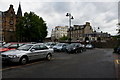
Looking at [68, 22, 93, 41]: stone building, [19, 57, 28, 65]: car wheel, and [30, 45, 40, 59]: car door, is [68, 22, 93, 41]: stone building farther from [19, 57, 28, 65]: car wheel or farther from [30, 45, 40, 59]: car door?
[19, 57, 28, 65]: car wheel

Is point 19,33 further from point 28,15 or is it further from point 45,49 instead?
point 45,49

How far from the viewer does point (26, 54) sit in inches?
340

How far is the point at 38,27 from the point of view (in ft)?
133

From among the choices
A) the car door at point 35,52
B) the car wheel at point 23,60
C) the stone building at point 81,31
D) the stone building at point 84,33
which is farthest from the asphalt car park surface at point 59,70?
the stone building at point 81,31

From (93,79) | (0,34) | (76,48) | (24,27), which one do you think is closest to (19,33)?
(24,27)

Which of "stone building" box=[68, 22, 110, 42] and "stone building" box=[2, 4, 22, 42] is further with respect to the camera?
"stone building" box=[68, 22, 110, 42]

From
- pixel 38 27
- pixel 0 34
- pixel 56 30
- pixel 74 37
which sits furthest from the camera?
pixel 56 30

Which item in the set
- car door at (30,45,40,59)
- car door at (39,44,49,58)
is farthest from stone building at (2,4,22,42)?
car door at (30,45,40,59)

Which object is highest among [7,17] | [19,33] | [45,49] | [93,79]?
[7,17]

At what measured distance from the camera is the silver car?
7969 millimetres

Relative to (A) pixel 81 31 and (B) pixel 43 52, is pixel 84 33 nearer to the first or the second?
(A) pixel 81 31

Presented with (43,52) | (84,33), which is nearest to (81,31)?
(84,33)

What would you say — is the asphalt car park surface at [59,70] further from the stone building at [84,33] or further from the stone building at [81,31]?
the stone building at [81,31]

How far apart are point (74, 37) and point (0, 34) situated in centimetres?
5217
